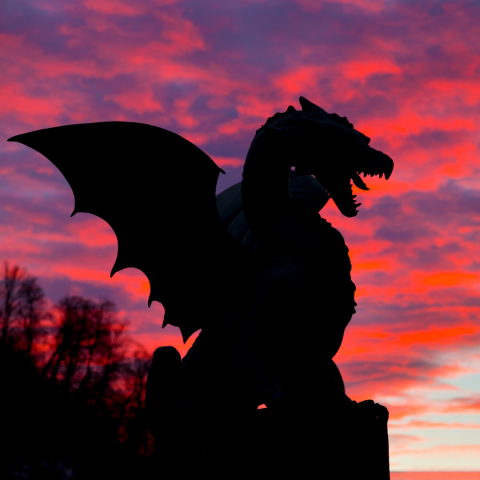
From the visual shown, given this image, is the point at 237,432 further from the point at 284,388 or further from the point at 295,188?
the point at 295,188

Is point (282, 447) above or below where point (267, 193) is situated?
below

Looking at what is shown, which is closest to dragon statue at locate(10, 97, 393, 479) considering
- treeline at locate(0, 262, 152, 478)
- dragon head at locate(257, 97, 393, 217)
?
dragon head at locate(257, 97, 393, 217)

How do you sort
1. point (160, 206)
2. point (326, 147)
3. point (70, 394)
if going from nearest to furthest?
point (326, 147), point (160, 206), point (70, 394)

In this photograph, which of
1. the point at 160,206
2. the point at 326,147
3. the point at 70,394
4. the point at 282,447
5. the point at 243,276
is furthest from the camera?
the point at 70,394

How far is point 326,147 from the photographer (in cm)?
471

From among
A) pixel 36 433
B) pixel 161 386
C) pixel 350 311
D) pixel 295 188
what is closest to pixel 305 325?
pixel 350 311

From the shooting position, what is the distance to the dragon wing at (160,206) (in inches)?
193

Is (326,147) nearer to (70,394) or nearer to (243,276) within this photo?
(243,276)

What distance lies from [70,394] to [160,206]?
2283cm

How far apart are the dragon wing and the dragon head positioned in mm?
553

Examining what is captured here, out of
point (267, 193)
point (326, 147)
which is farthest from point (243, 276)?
point (326, 147)

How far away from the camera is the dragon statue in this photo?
4367mm

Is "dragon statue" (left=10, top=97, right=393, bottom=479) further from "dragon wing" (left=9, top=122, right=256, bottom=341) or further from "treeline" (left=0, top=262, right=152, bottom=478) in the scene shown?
"treeline" (left=0, top=262, right=152, bottom=478)

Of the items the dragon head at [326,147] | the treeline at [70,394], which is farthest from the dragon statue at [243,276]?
the treeline at [70,394]
